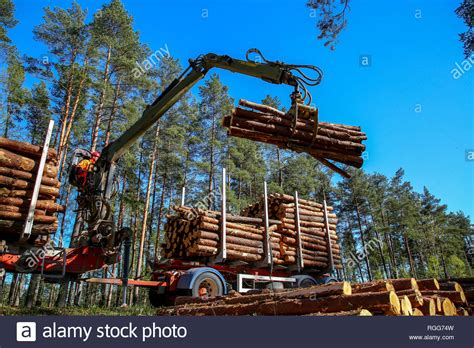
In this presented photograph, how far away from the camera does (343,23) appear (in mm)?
7773

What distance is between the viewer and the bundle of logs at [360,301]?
380 centimetres

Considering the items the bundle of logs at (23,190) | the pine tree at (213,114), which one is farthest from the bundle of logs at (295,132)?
the pine tree at (213,114)

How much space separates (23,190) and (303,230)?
27.1ft

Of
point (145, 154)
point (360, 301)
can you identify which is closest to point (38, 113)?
point (145, 154)

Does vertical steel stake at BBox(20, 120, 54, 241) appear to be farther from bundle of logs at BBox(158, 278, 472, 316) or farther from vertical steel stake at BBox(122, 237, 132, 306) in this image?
bundle of logs at BBox(158, 278, 472, 316)

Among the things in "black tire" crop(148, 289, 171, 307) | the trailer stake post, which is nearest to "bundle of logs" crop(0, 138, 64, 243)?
"black tire" crop(148, 289, 171, 307)

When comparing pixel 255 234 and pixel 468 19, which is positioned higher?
pixel 468 19

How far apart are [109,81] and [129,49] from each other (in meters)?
2.19

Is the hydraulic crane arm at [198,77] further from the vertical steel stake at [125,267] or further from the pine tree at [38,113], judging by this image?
the pine tree at [38,113]

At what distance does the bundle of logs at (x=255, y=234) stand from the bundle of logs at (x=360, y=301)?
13.6 ft

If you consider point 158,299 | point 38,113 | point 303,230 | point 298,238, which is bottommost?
point 158,299

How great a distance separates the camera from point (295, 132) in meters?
5.54

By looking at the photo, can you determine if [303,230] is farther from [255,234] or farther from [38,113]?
[38,113]

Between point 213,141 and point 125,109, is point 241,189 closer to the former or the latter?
point 213,141
